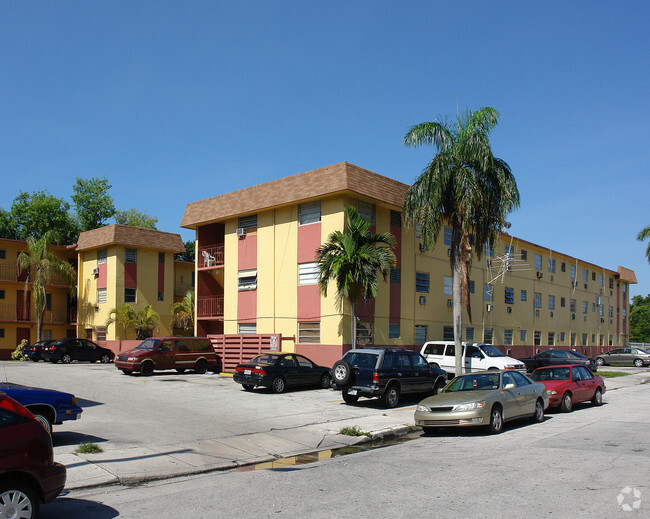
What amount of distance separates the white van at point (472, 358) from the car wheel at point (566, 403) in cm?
660

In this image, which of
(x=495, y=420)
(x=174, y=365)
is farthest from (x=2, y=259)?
(x=495, y=420)

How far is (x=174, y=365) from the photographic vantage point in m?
26.8

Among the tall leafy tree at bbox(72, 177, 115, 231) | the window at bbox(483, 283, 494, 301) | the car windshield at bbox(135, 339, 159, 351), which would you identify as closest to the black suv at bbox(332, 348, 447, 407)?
the car windshield at bbox(135, 339, 159, 351)

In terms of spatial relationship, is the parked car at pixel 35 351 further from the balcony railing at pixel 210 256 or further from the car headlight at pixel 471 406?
the car headlight at pixel 471 406

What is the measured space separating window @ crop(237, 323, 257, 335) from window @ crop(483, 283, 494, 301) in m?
14.8

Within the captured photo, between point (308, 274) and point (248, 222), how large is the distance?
5.09 meters

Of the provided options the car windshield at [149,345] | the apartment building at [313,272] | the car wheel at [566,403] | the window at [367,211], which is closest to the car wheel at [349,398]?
the apartment building at [313,272]

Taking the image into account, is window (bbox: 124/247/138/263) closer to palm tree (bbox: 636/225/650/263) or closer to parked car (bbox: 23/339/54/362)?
parked car (bbox: 23/339/54/362)

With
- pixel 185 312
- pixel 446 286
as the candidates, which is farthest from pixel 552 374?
pixel 185 312

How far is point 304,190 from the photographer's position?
82.9 feet

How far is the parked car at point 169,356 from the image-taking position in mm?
25844

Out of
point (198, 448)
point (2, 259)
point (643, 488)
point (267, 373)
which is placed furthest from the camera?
point (2, 259)

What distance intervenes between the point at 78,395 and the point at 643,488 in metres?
16.1

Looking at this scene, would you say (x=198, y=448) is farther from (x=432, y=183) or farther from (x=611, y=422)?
(x=432, y=183)
